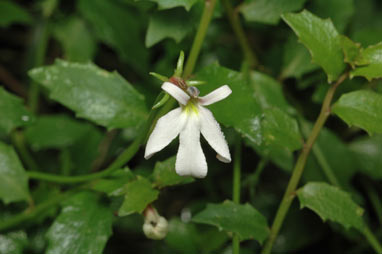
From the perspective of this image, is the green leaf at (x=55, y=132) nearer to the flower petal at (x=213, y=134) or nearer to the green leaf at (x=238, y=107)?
the green leaf at (x=238, y=107)

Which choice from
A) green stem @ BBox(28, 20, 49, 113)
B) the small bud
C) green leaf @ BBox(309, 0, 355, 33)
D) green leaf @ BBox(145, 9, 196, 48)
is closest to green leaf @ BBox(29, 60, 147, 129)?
green leaf @ BBox(145, 9, 196, 48)

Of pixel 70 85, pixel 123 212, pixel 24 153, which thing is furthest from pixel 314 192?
pixel 24 153

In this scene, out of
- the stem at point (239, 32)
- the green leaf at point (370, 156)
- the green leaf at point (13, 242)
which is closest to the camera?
the green leaf at point (13, 242)

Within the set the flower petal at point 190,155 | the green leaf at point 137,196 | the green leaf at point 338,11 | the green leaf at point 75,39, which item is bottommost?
the green leaf at point 137,196

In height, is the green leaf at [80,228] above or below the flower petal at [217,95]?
below

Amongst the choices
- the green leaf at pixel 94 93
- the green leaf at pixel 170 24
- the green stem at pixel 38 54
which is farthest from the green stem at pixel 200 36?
the green stem at pixel 38 54

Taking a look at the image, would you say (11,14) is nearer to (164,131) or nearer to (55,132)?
(55,132)
